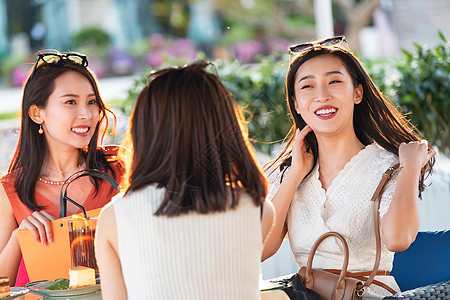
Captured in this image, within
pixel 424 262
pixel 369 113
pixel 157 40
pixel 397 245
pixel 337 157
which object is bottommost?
pixel 424 262

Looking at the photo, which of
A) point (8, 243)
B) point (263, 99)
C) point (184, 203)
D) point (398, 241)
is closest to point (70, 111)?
point (8, 243)

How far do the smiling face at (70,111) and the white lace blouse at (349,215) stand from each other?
2.93 ft

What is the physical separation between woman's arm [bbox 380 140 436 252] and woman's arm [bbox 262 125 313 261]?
41 cm

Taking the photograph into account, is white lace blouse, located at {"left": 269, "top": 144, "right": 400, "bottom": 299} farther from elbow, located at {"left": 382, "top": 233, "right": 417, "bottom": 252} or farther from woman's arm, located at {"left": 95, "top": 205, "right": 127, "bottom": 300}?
woman's arm, located at {"left": 95, "top": 205, "right": 127, "bottom": 300}

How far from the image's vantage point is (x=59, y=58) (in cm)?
269

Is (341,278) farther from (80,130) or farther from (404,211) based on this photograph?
(80,130)

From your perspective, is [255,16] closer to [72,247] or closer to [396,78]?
[396,78]

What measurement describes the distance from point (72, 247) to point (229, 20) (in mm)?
14605

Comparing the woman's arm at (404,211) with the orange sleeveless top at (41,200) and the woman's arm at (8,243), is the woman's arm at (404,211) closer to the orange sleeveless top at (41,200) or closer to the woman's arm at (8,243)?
the orange sleeveless top at (41,200)

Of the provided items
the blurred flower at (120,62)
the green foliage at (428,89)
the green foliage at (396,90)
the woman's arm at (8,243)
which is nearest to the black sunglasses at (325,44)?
the woman's arm at (8,243)

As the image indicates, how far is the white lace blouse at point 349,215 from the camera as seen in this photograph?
238 cm

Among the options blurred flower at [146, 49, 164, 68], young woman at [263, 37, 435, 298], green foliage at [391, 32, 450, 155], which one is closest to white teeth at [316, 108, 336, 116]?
young woman at [263, 37, 435, 298]

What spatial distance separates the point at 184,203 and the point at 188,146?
14 cm

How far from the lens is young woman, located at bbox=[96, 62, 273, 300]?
1.68 m
